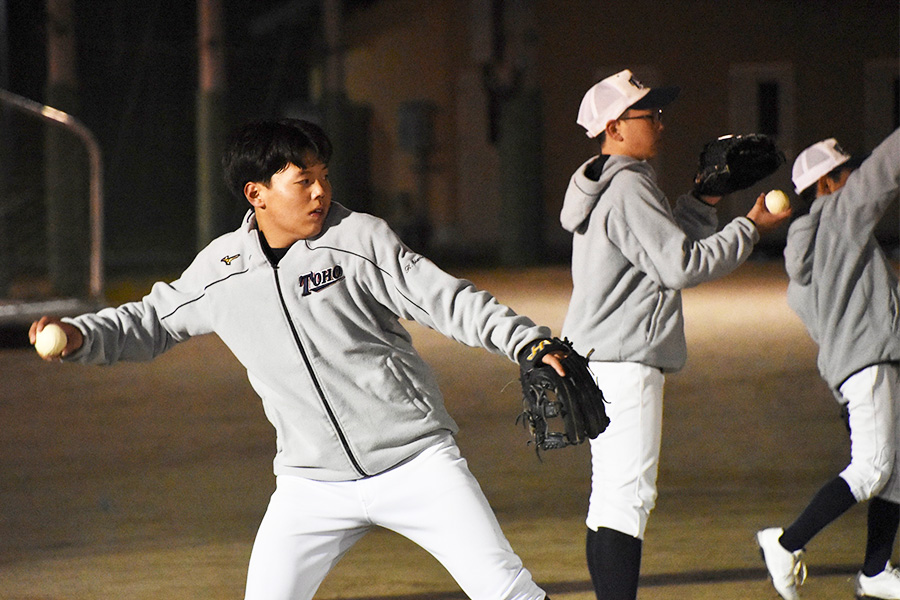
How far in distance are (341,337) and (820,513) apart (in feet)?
7.50

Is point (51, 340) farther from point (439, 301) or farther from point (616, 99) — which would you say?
point (616, 99)

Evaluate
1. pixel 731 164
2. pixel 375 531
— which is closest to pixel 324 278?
pixel 731 164

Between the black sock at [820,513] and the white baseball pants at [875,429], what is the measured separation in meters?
0.04

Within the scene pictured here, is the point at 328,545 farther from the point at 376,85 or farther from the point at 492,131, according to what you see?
the point at 376,85

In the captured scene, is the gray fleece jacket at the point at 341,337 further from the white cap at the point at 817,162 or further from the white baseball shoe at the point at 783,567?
the white cap at the point at 817,162

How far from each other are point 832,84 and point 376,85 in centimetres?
1003

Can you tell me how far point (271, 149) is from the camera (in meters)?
3.35

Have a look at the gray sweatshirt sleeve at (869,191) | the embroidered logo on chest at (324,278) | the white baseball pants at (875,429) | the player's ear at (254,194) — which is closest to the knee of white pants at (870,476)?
the white baseball pants at (875,429)

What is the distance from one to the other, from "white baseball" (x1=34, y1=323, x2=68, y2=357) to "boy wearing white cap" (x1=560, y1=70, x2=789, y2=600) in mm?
1670

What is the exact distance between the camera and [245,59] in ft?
101

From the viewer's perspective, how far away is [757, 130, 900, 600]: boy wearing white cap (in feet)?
15.2

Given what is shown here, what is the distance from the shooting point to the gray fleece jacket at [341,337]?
323 cm

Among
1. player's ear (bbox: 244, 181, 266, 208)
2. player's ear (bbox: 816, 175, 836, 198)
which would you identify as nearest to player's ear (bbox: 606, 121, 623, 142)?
player's ear (bbox: 816, 175, 836, 198)

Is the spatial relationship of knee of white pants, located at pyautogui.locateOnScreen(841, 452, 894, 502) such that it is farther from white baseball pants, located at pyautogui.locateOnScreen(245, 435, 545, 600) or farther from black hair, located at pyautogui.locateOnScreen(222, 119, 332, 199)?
black hair, located at pyautogui.locateOnScreen(222, 119, 332, 199)
